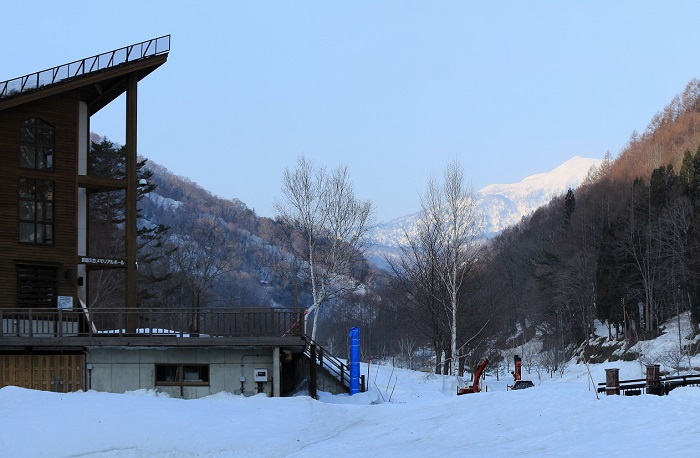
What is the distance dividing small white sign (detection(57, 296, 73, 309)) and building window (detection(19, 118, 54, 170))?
17.4ft

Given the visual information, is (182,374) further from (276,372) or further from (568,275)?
(568,275)

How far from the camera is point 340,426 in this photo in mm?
25359

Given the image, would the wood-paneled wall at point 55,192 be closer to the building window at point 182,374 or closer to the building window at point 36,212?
the building window at point 36,212

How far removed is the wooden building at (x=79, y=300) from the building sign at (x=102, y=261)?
45 millimetres

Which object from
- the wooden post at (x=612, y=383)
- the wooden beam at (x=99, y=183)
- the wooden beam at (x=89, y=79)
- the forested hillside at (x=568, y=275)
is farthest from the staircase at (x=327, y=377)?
the wooden beam at (x=89, y=79)

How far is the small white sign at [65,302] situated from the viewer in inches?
1351

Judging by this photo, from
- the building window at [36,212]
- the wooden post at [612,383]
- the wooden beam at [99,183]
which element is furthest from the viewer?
the wooden beam at [99,183]

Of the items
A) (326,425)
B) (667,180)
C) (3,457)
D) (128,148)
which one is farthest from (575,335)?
(3,457)

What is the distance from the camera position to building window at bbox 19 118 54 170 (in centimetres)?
3466

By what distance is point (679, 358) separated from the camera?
53094mm

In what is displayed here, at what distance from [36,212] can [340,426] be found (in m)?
16.6

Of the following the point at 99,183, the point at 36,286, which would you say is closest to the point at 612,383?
the point at 99,183

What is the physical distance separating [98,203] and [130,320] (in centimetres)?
3400

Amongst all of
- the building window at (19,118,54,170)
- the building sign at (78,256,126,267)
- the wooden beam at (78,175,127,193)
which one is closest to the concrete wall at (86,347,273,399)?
the building sign at (78,256,126,267)
